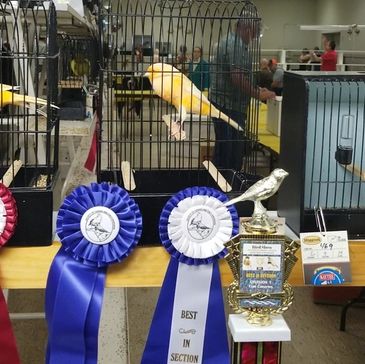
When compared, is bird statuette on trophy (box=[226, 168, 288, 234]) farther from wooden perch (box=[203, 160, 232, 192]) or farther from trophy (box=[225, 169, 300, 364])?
wooden perch (box=[203, 160, 232, 192])

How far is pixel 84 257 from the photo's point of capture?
1.04 m

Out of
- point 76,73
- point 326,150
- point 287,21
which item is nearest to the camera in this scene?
point 326,150

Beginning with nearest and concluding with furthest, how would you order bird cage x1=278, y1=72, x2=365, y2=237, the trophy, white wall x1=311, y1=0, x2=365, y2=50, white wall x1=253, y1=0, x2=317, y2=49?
1. the trophy
2. bird cage x1=278, y1=72, x2=365, y2=237
3. white wall x1=311, y1=0, x2=365, y2=50
4. white wall x1=253, y1=0, x2=317, y2=49

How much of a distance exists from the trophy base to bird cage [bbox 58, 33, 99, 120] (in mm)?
1969

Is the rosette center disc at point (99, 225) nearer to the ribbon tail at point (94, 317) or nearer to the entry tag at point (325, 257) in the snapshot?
the ribbon tail at point (94, 317)

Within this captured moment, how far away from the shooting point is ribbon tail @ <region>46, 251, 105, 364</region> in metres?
1.05

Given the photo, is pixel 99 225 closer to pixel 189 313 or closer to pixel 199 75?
pixel 189 313

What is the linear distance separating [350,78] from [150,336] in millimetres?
630

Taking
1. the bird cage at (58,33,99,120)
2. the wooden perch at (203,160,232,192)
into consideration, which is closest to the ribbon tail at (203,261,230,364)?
the wooden perch at (203,160,232,192)

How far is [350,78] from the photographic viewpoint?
47.2 inches

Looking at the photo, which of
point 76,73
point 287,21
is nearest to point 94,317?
point 76,73

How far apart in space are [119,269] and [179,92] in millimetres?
445

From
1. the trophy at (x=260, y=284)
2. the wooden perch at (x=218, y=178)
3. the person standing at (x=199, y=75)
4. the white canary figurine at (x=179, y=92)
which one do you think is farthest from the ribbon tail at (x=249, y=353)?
the person standing at (x=199, y=75)

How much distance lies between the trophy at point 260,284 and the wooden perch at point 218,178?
285mm
